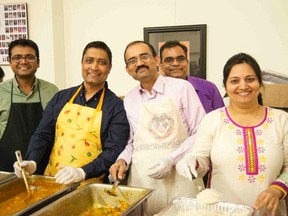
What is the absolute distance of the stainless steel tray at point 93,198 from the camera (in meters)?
1.26

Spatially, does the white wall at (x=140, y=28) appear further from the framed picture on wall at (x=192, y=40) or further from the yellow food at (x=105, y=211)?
the yellow food at (x=105, y=211)

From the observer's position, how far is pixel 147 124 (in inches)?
65.8

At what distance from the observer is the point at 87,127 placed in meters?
1.67

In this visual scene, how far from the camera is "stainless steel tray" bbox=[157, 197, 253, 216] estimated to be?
116cm

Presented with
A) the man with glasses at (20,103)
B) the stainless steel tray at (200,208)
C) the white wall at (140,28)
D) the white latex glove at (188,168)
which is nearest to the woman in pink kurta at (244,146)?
the white latex glove at (188,168)

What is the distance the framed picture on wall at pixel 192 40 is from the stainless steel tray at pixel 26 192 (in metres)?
1.92

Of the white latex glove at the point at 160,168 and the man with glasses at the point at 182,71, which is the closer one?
the white latex glove at the point at 160,168

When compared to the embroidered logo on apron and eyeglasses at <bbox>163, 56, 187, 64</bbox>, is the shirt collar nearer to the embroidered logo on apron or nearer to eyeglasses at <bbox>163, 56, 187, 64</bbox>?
the embroidered logo on apron

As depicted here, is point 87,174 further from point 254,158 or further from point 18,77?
point 18,77

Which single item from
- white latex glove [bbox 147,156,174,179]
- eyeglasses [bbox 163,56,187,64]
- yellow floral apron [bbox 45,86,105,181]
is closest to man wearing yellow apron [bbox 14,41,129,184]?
yellow floral apron [bbox 45,86,105,181]

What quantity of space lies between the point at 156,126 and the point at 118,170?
0.30 m

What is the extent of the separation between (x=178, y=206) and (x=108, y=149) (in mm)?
530

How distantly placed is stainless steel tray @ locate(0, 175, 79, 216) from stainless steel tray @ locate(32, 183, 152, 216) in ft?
0.18

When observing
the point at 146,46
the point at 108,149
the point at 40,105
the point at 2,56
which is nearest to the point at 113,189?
the point at 108,149
